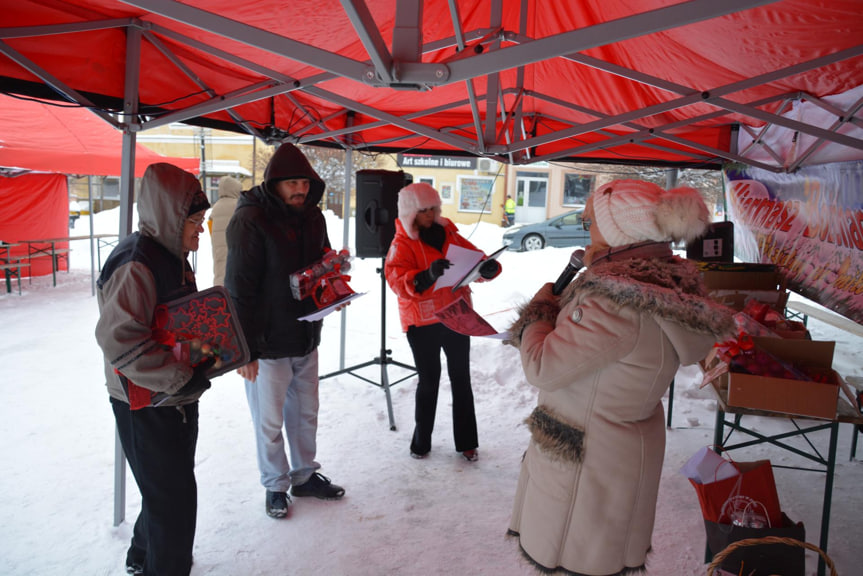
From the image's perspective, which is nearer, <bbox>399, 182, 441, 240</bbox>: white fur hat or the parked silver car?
<bbox>399, 182, 441, 240</bbox>: white fur hat

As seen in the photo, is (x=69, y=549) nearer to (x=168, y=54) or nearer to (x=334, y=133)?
(x=168, y=54)

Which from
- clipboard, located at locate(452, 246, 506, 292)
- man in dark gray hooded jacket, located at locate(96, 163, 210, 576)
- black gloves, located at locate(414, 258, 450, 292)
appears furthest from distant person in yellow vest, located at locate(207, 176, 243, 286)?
man in dark gray hooded jacket, located at locate(96, 163, 210, 576)

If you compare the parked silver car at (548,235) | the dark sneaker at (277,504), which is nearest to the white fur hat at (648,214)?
the dark sneaker at (277,504)

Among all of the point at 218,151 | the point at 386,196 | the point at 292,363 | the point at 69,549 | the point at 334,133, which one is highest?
the point at 218,151

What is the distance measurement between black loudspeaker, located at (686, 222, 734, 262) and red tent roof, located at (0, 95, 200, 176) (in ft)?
20.1

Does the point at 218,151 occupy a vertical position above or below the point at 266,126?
above

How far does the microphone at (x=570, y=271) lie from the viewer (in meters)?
1.63

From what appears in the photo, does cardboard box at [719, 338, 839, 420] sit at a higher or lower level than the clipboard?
lower

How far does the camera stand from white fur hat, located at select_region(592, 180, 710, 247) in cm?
138

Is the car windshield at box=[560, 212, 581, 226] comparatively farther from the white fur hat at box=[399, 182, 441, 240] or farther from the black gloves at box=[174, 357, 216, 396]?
the black gloves at box=[174, 357, 216, 396]

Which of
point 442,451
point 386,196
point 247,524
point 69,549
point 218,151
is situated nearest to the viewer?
point 69,549

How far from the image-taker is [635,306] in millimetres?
1354

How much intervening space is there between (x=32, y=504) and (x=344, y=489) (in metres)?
1.54

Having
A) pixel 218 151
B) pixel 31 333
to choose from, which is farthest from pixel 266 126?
pixel 218 151
